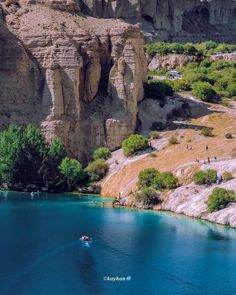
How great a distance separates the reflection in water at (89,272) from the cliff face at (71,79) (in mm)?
34138

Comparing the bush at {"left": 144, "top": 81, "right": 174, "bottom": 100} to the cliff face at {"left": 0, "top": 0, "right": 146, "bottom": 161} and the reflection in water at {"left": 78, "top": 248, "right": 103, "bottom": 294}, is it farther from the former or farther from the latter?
the reflection in water at {"left": 78, "top": 248, "right": 103, "bottom": 294}

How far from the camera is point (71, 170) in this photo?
9225cm

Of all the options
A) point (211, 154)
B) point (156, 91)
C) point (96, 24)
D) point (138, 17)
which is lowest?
point (211, 154)

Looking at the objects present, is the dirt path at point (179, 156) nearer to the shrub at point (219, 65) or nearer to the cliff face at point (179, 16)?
the shrub at point (219, 65)

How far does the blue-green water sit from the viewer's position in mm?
57656

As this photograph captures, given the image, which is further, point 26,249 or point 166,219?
point 166,219

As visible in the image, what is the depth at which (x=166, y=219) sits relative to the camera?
78.9 meters

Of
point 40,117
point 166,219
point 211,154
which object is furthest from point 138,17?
point 166,219

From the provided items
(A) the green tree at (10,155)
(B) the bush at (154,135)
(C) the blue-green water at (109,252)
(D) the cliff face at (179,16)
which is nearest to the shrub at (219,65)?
(D) the cliff face at (179,16)

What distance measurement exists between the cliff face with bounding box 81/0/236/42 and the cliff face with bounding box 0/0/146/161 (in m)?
37.0

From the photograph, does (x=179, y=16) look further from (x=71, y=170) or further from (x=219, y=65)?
(x=71, y=170)

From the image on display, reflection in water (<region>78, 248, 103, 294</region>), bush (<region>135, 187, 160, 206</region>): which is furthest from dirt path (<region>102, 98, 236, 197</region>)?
reflection in water (<region>78, 248, 103, 294</region>)

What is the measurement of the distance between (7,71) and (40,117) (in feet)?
21.7

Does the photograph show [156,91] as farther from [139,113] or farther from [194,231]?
[194,231]
